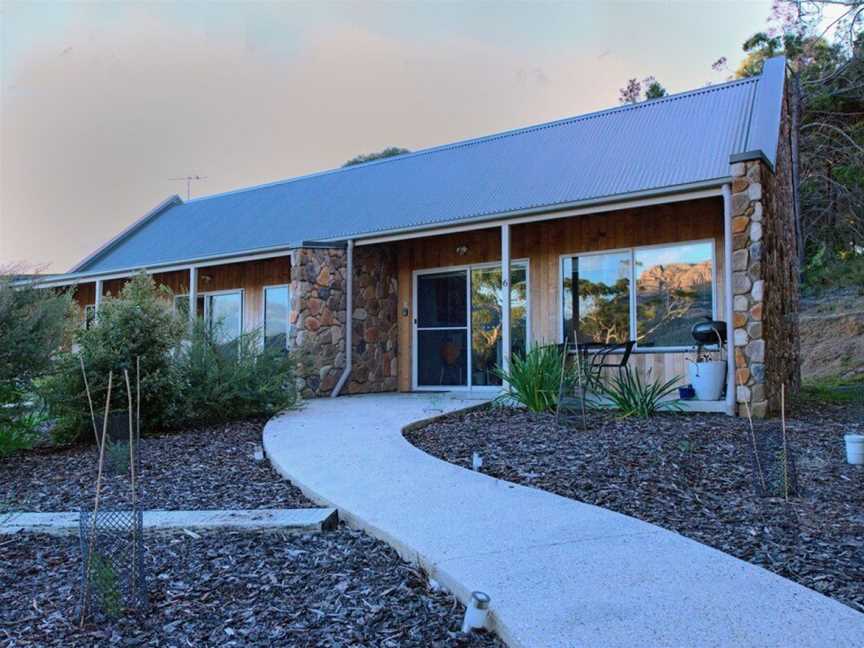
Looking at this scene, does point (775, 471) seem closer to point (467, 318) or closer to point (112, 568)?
point (112, 568)

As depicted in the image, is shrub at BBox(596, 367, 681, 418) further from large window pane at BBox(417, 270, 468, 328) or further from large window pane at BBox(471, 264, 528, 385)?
large window pane at BBox(417, 270, 468, 328)

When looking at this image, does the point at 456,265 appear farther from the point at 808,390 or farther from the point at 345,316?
the point at 808,390

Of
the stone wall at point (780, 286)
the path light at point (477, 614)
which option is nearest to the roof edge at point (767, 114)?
the stone wall at point (780, 286)

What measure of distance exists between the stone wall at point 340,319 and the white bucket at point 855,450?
6043mm

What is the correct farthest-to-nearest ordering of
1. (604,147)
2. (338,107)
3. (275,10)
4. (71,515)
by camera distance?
(338,107) < (275,10) < (604,147) < (71,515)

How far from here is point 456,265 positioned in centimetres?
995

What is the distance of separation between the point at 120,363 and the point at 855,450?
6.30 metres

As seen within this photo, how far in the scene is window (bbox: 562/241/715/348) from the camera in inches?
309

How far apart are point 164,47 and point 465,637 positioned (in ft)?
40.1

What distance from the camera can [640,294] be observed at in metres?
8.19

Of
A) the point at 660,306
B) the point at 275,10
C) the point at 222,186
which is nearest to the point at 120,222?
the point at 222,186

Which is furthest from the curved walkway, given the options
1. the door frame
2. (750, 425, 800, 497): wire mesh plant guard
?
the door frame

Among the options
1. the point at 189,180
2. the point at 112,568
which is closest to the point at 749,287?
the point at 112,568

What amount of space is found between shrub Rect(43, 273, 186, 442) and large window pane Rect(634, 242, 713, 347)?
18.4ft
